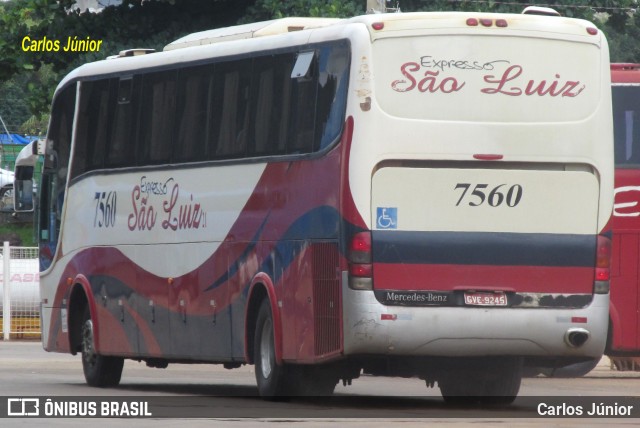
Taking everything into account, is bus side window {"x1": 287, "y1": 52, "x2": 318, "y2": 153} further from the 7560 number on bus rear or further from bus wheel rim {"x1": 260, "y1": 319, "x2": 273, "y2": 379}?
bus wheel rim {"x1": 260, "y1": 319, "x2": 273, "y2": 379}

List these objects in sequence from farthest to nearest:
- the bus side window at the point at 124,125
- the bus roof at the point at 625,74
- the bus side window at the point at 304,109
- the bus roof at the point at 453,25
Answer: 1. the bus roof at the point at 625,74
2. the bus side window at the point at 124,125
3. the bus side window at the point at 304,109
4. the bus roof at the point at 453,25

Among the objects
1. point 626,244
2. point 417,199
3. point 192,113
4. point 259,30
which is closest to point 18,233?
point 626,244

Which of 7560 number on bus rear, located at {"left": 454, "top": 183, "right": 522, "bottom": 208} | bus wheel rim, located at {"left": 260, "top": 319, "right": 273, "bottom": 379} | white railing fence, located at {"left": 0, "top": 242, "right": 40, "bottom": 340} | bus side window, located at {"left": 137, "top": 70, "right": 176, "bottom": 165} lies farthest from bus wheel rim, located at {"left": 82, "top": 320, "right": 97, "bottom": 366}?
white railing fence, located at {"left": 0, "top": 242, "right": 40, "bottom": 340}

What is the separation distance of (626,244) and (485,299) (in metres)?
7.65

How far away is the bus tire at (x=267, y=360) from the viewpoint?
17.1 meters

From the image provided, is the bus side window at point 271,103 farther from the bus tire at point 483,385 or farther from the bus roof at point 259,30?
the bus tire at point 483,385

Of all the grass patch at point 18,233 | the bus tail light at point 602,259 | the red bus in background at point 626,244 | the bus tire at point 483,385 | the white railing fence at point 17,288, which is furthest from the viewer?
the grass patch at point 18,233

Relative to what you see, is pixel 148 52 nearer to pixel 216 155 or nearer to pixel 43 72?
pixel 216 155

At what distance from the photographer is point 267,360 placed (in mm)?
17453

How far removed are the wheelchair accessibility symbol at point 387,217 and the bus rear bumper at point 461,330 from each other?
2.05ft

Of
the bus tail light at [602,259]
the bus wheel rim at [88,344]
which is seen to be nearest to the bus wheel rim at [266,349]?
the bus tail light at [602,259]

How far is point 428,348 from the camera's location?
1566cm

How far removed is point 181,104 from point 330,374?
379 centimetres

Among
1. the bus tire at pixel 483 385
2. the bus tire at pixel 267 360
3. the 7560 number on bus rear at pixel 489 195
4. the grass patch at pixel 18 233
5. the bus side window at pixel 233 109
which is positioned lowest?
the grass patch at pixel 18 233
